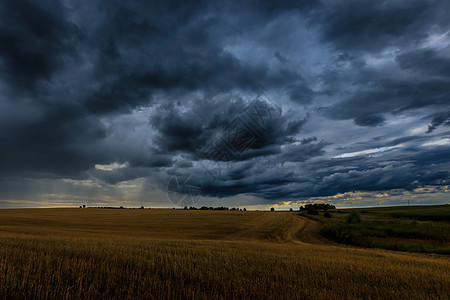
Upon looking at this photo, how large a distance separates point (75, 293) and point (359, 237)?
39.1m

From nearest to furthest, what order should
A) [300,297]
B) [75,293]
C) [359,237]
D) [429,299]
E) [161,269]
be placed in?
[75,293] < [300,297] < [429,299] < [161,269] < [359,237]

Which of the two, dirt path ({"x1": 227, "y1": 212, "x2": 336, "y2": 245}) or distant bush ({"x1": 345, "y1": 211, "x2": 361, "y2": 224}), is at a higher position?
distant bush ({"x1": 345, "y1": 211, "x2": 361, "y2": 224})

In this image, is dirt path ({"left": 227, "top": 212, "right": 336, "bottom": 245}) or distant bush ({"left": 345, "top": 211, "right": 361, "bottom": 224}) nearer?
dirt path ({"left": 227, "top": 212, "right": 336, "bottom": 245})

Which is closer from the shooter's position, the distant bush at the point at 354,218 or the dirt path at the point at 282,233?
the dirt path at the point at 282,233

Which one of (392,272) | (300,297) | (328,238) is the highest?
(300,297)

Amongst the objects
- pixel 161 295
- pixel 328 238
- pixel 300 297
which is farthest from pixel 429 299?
pixel 328 238

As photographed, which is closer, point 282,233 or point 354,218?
point 282,233

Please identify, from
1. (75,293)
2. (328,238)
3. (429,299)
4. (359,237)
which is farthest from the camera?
(328,238)

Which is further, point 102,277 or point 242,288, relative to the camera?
point 102,277

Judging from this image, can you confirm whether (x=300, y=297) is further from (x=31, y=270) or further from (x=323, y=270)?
(x=31, y=270)

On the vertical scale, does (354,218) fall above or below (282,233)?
above

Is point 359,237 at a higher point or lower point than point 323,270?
lower

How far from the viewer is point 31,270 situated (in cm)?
693

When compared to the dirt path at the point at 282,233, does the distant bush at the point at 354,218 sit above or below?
above
